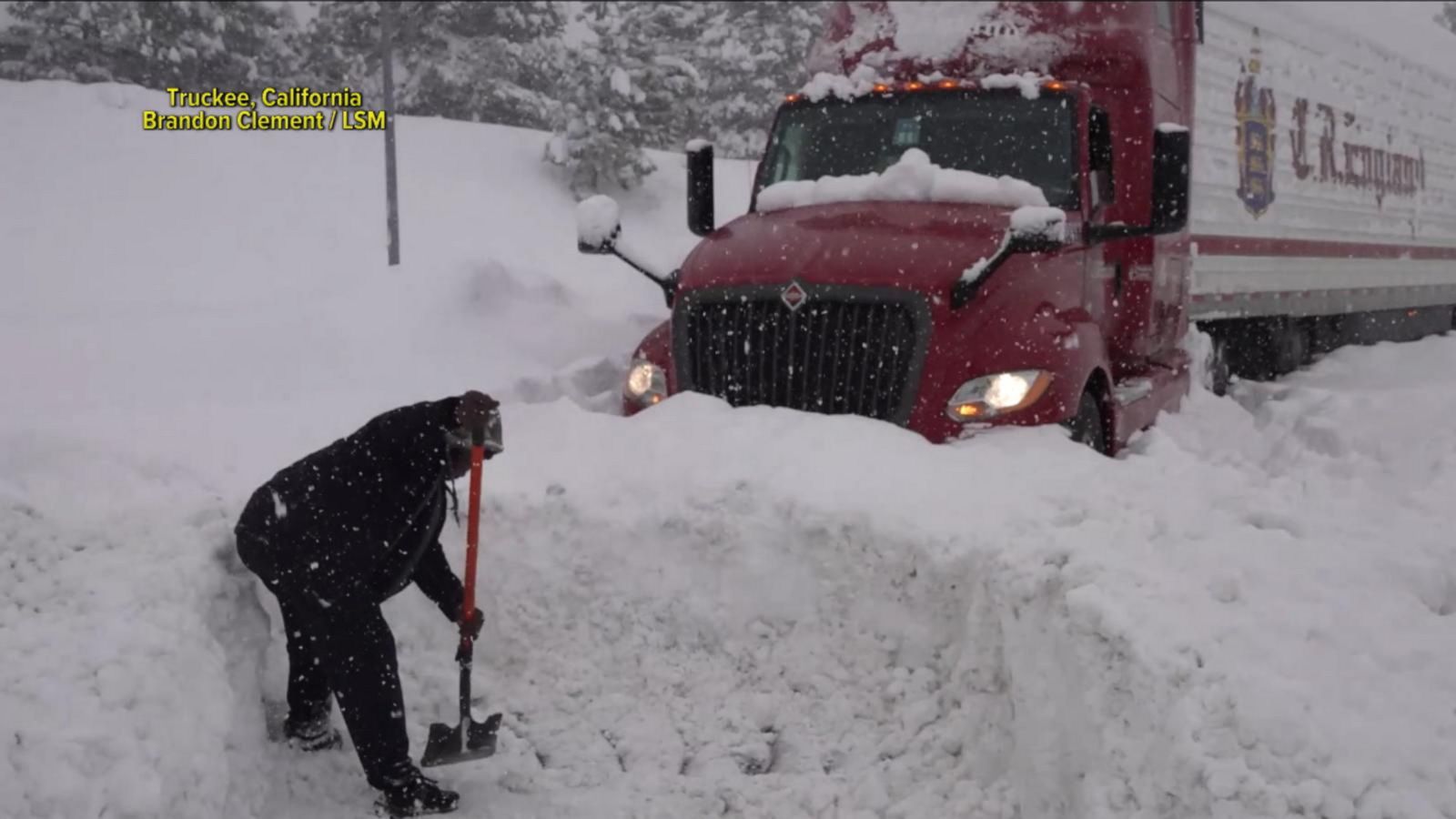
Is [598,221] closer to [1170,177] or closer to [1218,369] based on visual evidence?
[1170,177]

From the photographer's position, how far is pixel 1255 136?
10617 millimetres

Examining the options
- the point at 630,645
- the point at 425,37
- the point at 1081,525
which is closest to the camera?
the point at 1081,525

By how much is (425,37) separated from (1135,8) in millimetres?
26260

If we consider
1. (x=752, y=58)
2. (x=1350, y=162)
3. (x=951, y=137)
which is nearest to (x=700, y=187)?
(x=951, y=137)

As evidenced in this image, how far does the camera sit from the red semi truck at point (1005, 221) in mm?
6094

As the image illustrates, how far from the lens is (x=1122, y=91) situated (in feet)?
26.5

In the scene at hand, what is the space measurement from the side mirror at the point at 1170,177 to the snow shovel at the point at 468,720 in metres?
4.07

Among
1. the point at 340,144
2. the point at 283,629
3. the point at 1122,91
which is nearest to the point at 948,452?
the point at 283,629

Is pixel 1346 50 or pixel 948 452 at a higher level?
pixel 1346 50

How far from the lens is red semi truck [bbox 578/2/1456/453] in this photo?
Result: 609 centimetres

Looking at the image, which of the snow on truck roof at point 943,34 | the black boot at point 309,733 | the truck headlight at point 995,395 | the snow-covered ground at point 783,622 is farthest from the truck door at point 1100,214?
the black boot at point 309,733

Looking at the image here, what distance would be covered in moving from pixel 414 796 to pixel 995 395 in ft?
10.3

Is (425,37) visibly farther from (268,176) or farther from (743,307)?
(743,307)

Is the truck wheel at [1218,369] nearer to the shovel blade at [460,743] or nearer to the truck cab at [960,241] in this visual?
the truck cab at [960,241]
